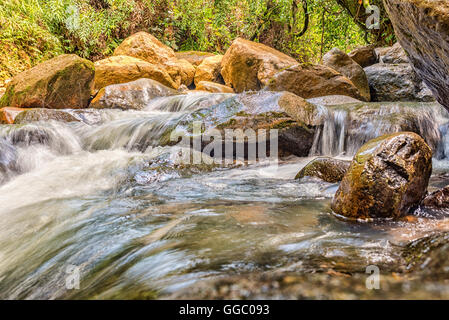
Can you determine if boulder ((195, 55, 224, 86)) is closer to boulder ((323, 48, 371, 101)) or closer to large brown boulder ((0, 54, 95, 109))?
boulder ((323, 48, 371, 101))

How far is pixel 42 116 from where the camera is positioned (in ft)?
21.3

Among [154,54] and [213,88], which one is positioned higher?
[154,54]

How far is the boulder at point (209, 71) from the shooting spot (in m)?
12.2

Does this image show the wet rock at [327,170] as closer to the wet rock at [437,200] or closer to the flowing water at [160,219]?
the flowing water at [160,219]

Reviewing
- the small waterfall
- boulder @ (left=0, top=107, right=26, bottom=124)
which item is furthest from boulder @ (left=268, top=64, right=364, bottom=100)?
boulder @ (left=0, top=107, right=26, bottom=124)

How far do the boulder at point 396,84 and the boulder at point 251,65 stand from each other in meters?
2.70

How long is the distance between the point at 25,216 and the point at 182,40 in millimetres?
14864

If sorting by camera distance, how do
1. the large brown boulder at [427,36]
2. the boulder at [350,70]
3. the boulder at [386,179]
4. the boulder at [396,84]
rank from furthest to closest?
the boulder at [350,70] → the boulder at [396,84] → the large brown boulder at [427,36] → the boulder at [386,179]

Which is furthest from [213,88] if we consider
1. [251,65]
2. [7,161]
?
[7,161]

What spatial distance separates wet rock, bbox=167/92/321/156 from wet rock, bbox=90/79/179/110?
365 centimetres

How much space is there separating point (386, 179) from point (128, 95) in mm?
7596

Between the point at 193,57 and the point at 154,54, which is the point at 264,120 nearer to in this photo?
the point at 154,54

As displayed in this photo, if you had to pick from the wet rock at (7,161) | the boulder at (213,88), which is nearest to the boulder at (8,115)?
the wet rock at (7,161)
